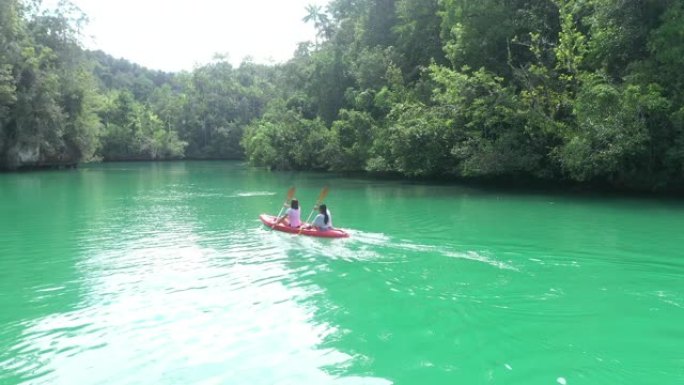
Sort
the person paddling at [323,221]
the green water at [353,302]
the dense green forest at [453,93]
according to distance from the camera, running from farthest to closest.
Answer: the dense green forest at [453,93]
the person paddling at [323,221]
the green water at [353,302]

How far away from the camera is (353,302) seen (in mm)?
8680

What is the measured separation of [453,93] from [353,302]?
65.1 feet

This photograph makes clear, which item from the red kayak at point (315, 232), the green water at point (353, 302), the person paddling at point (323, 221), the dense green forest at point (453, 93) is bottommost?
the green water at point (353, 302)

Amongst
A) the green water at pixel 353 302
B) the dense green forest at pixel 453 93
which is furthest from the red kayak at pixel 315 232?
the dense green forest at pixel 453 93

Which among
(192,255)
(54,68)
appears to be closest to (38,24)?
(54,68)

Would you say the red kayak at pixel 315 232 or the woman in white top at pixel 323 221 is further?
the woman in white top at pixel 323 221

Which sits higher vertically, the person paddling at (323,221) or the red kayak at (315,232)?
the person paddling at (323,221)

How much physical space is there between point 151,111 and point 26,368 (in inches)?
3202

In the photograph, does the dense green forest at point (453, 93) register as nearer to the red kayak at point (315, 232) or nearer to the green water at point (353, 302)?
the green water at point (353, 302)

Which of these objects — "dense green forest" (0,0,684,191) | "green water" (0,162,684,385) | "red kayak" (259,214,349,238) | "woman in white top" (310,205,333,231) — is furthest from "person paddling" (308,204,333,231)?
"dense green forest" (0,0,684,191)

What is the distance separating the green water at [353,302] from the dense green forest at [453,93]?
227 inches

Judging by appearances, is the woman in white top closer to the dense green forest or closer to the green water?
the green water

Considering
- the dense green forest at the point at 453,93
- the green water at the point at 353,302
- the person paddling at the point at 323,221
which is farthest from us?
the dense green forest at the point at 453,93

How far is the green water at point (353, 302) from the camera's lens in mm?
6250
